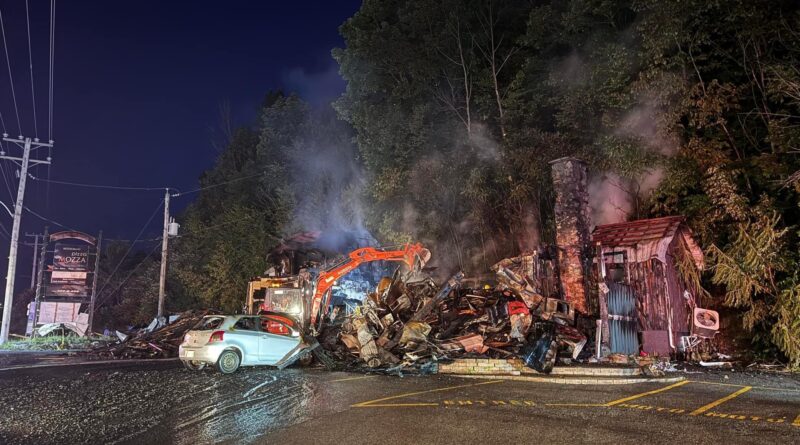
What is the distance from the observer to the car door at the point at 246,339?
13.0m

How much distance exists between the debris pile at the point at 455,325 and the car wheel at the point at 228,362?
9.28 ft

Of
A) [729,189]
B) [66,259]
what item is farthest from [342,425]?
[66,259]

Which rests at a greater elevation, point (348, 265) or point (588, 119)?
point (588, 119)

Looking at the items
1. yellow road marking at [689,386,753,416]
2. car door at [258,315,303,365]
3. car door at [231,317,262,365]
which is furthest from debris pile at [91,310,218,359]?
yellow road marking at [689,386,753,416]

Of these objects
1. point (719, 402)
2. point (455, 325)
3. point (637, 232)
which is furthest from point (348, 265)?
point (719, 402)

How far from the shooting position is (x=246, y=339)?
43.1 feet

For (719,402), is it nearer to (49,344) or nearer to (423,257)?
(423,257)

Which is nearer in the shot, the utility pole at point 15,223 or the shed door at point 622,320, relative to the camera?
the shed door at point 622,320

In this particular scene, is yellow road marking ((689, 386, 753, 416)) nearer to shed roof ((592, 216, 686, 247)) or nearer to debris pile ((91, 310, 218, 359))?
shed roof ((592, 216, 686, 247))

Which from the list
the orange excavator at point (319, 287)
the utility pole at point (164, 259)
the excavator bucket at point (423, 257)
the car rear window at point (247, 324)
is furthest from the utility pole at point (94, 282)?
the excavator bucket at point (423, 257)

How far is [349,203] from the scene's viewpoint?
2816cm

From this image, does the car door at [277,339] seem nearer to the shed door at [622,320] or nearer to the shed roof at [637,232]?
the shed door at [622,320]

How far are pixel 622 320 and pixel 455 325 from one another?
15.0 feet

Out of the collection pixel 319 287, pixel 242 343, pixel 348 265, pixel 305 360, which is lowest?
pixel 305 360
